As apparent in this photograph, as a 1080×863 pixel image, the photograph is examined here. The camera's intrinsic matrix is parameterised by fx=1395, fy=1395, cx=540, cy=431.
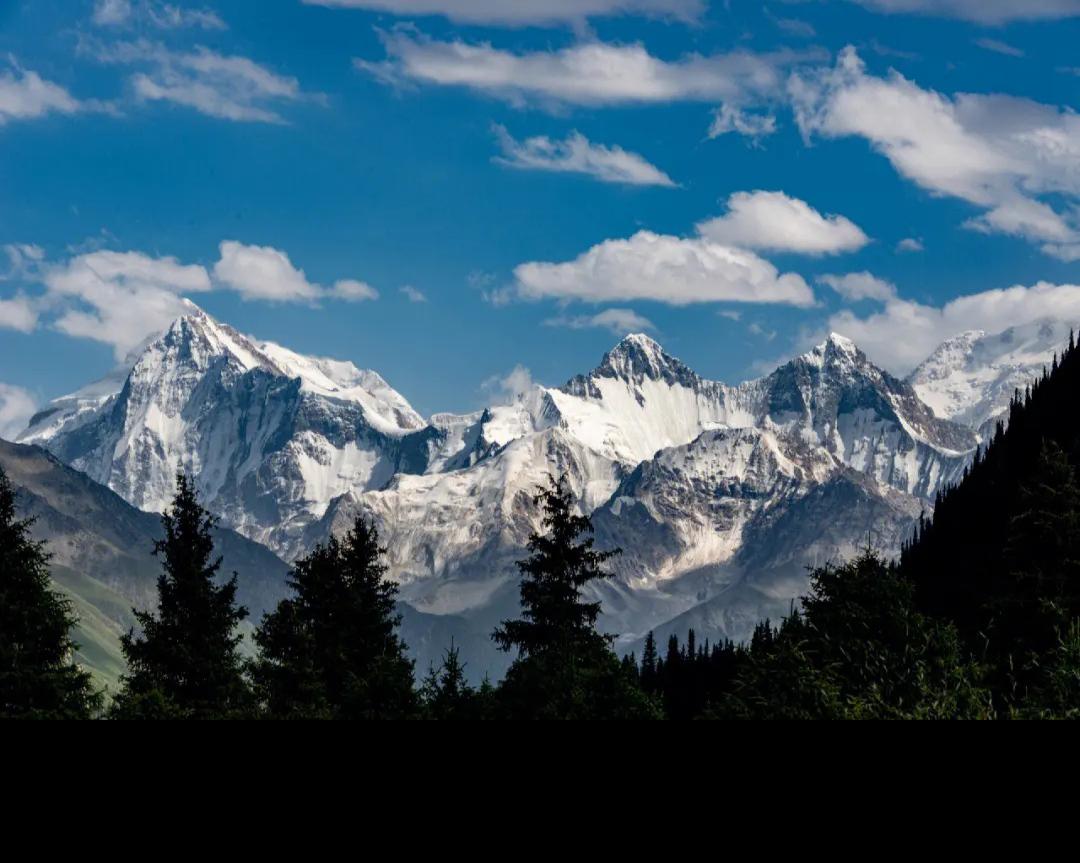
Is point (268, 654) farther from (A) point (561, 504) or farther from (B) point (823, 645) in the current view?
(B) point (823, 645)

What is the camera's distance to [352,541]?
76875mm

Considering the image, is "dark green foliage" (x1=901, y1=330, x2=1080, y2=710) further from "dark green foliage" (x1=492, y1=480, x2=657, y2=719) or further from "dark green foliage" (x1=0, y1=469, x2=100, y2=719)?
"dark green foliage" (x1=0, y1=469, x2=100, y2=719)

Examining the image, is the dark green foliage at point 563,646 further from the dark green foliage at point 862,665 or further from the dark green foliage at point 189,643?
the dark green foliage at point 189,643

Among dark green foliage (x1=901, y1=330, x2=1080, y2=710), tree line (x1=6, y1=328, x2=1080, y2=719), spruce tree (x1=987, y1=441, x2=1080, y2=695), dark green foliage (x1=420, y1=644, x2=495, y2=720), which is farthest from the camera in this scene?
dark green foliage (x1=420, y1=644, x2=495, y2=720)

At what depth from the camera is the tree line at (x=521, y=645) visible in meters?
50.3

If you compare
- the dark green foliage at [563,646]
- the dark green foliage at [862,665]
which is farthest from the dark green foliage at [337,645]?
the dark green foliage at [862,665]

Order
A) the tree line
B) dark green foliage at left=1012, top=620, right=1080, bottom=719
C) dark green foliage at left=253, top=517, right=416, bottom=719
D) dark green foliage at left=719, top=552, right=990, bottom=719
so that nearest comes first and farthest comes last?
dark green foliage at left=1012, top=620, right=1080, bottom=719 < dark green foliage at left=719, top=552, right=990, bottom=719 < the tree line < dark green foliage at left=253, top=517, right=416, bottom=719

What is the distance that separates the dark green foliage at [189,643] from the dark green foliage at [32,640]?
13.5 ft

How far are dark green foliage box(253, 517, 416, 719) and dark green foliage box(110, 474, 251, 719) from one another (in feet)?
7.15

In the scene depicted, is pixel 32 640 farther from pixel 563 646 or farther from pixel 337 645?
pixel 563 646

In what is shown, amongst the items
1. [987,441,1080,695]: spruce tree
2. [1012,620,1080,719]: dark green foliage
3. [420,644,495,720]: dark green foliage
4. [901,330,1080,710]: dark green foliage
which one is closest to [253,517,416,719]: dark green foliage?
[420,644,495,720]: dark green foliage

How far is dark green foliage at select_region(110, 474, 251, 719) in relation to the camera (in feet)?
194

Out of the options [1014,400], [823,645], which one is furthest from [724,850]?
[1014,400]

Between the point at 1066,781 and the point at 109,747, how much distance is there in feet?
12.4
